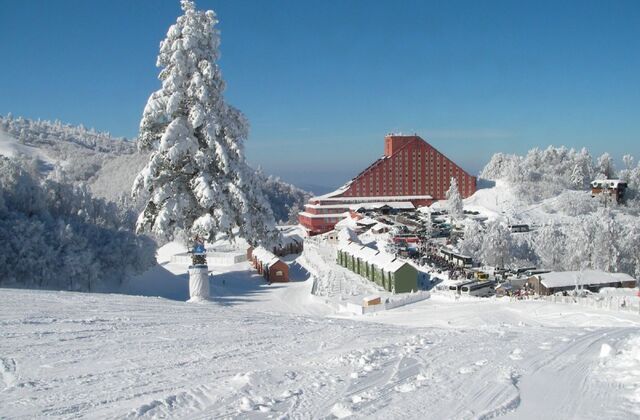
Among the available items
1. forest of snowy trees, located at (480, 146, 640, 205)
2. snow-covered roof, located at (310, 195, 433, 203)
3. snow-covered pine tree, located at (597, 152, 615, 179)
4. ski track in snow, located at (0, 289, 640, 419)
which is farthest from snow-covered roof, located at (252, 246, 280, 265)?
snow-covered pine tree, located at (597, 152, 615, 179)

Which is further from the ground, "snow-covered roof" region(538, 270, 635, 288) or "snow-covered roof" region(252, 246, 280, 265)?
"snow-covered roof" region(252, 246, 280, 265)

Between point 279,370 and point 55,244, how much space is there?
28.4 metres

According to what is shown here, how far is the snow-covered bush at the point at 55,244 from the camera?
2839 centimetres

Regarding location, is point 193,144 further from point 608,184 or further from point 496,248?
point 608,184

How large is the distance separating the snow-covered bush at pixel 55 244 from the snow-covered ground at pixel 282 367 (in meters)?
21.0

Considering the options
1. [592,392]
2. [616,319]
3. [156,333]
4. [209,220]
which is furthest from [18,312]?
[616,319]

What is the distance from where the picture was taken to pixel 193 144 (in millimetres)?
11359

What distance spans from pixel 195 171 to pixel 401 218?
57.2 metres

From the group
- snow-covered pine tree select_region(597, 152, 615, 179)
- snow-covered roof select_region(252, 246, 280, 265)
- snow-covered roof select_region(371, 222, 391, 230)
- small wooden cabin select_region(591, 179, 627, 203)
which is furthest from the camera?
→ snow-covered pine tree select_region(597, 152, 615, 179)

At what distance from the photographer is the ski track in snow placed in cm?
476

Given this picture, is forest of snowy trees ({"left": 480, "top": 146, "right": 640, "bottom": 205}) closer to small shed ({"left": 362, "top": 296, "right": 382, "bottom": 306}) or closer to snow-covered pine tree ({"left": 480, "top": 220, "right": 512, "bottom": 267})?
snow-covered pine tree ({"left": 480, "top": 220, "right": 512, "bottom": 267})

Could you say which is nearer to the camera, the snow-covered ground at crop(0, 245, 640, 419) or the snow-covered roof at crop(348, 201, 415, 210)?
the snow-covered ground at crop(0, 245, 640, 419)

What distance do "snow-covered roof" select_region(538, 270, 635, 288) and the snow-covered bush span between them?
25098 mm

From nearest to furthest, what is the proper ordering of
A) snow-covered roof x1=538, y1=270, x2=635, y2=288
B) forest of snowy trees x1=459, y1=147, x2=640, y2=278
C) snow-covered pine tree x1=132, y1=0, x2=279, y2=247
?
snow-covered pine tree x1=132, y1=0, x2=279, y2=247, snow-covered roof x1=538, y1=270, x2=635, y2=288, forest of snowy trees x1=459, y1=147, x2=640, y2=278
